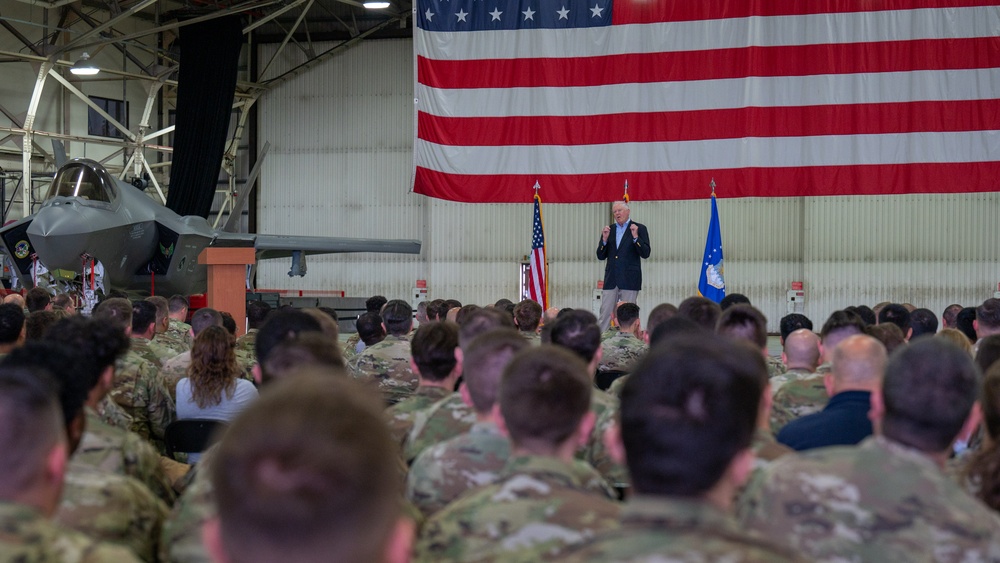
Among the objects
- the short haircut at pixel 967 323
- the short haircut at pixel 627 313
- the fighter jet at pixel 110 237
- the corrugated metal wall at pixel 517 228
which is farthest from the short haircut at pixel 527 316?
the corrugated metal wall at pixel 517 228

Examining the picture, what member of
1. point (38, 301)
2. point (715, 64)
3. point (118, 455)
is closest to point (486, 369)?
point (118, 455)

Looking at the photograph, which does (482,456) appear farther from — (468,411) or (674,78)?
(674,78)

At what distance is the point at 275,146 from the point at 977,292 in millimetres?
15547

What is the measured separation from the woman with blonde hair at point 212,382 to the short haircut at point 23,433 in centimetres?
293

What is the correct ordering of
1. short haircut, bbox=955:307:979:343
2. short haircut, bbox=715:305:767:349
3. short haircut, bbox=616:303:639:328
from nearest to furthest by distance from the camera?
1. short haircut, bbox=715:305:767:349
2. short haircut, bbox=616:303:639:328
3. short haircut, bbox=955:307:979:343

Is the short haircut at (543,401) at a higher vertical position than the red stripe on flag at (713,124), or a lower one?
lower

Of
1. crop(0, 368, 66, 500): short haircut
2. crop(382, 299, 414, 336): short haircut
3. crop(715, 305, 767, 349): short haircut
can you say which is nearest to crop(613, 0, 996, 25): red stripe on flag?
crop(382, 299, 414, 336): short haircut

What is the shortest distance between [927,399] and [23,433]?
1999 mm

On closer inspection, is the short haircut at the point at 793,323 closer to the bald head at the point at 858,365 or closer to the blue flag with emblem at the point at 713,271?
the bald head at the point at 858,365

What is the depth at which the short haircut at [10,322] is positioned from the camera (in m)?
5.23

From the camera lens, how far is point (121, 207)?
1286cm

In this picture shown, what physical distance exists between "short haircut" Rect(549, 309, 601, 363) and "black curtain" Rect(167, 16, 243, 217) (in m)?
16.0

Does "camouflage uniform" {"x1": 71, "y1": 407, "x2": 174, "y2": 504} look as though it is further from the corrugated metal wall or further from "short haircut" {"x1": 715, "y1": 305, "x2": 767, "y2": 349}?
the corrugated metal wall

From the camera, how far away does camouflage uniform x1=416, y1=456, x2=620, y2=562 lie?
1961mm
